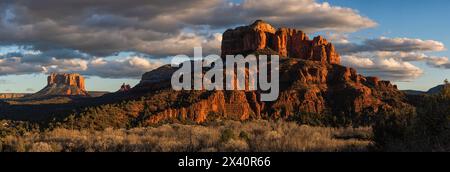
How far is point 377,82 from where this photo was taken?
519ft

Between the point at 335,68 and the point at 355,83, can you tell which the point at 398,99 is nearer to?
the point at 355,83

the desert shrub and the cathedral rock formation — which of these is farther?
the cathedral rock formation

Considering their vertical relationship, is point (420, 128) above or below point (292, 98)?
above

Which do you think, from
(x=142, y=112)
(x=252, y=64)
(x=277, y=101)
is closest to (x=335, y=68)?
(x=252, y=64)

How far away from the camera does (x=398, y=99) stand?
5276 inches

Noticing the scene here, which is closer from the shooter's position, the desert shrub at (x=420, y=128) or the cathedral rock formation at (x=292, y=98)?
the desert shrub at (x=420, y=128)

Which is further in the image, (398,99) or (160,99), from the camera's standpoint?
(398,99)

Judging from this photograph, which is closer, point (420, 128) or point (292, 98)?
point (420, 128)

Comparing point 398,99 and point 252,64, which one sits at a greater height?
point 252,64
